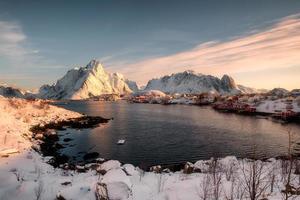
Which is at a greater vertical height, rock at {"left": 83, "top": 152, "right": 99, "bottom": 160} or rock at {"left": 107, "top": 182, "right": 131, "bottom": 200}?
rock at {"left": 107, "top": 182, "right": 131, "bottom": 200}

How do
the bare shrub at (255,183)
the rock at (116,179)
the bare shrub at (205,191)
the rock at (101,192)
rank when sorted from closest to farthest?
1. the bare shrub at (255,183)
2. the rock at (101,192)
3. the bare shrub at (205,191)
4. the rock at (116,179)

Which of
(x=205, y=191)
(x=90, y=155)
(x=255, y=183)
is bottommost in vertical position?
(x=90, y=155)

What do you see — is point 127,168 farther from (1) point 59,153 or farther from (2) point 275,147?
(2) point 275,147

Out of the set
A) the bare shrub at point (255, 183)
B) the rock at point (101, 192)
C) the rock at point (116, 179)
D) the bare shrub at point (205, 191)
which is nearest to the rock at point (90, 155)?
the bare shrub at point (255, 183)

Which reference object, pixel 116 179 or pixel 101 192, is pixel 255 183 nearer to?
pixel 116 179

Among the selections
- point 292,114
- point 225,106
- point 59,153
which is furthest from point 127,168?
point 225,106

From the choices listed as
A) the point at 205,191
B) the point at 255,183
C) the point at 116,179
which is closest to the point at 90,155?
the point at 116,179

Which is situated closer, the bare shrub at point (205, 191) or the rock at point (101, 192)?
the rock at point (101, 192)

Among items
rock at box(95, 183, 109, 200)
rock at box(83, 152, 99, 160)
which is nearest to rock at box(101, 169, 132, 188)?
rock at box(95, 183, 109, 200)

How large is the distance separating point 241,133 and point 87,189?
210 ft

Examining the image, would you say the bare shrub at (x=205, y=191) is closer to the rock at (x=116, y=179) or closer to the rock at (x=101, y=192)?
the rock at (x=116, y=179)

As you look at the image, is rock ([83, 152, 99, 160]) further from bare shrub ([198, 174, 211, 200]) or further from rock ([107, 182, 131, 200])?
rock ([107, 182, 131, 200])

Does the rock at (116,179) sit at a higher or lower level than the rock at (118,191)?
higher

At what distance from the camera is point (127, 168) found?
81.2 ft
